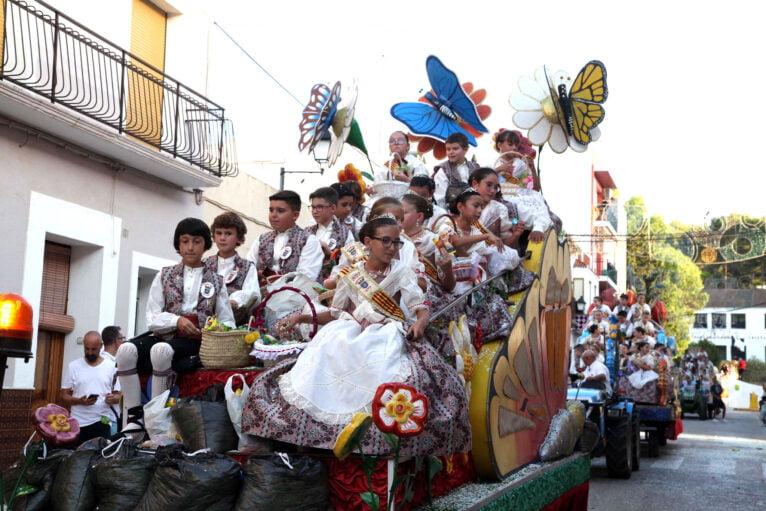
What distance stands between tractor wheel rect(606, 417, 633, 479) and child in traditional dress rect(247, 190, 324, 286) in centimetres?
816

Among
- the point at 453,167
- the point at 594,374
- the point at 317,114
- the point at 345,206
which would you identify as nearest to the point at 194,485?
the point at 345,206

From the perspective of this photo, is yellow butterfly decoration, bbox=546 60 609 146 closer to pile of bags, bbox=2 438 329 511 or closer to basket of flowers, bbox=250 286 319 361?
basket of flowers, bbox=250 286 319 361

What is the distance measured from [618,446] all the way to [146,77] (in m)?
8.91

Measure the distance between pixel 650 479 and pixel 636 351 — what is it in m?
5.23

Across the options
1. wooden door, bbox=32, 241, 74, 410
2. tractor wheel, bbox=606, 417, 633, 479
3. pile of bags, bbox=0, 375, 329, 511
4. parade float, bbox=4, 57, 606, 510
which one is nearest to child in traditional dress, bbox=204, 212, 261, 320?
parade float, bbox=4, 57, 606, 510

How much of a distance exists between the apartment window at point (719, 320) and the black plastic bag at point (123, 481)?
10505 cm

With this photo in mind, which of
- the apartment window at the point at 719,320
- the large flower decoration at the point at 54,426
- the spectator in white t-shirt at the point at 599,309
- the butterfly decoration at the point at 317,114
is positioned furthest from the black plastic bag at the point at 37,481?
the apartment window at the point at 719,320

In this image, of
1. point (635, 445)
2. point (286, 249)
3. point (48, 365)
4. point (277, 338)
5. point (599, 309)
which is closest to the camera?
point (277, 338)

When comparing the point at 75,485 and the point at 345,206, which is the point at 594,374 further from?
the point at 75,485

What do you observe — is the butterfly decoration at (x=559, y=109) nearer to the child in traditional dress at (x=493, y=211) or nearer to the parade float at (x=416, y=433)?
the parade float at (x=416, y=433)

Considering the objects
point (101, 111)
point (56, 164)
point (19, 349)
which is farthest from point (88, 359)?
point (19, 349)

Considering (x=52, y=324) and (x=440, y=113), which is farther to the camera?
(x=52, y=324)

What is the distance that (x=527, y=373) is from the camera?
6.51 meters

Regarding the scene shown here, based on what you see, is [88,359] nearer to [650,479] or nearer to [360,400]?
[360,400]
